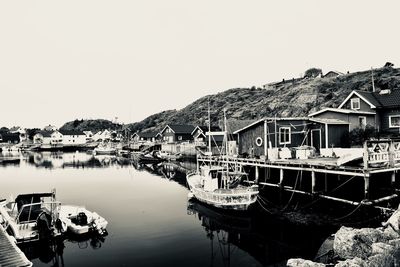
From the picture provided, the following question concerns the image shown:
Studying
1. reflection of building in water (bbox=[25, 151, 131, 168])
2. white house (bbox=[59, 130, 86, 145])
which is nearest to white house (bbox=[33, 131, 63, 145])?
white house (bbox=[59, 130, 86, 145])

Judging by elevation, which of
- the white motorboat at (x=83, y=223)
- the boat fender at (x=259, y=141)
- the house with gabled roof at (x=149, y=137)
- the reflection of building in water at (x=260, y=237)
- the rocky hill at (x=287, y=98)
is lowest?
the reflection of building in water at (x=260, y=237)

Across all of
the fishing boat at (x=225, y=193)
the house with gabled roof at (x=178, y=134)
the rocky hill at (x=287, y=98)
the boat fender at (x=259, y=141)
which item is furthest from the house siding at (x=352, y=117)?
the house with gabled roof at (x=178, y=134)

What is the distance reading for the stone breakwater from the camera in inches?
450

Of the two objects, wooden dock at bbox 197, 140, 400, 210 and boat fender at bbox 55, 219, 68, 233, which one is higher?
wooden dock at bbox 197, 140, 400, 210

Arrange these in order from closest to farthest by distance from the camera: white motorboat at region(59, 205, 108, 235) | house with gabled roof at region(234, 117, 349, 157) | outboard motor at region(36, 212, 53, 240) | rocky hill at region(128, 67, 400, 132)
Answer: outboard motor at region(36, 212, 53, 240) < white motorboat at region(59, 205, 108, 235) < house with gabled roof at region(234, 117, 349, 157) < rocky hill at region(128, 67, 400, 132)

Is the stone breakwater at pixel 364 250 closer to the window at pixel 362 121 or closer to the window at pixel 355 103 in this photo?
the window at pixel 362 121

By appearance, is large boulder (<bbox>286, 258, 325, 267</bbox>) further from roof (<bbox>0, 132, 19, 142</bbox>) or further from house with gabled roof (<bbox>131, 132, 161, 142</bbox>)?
roof (<bbox>0, 132, 19, 142</bbox>)

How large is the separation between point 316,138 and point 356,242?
1002 inches

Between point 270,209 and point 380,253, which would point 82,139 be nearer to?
point 270,209

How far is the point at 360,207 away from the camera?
2398cm

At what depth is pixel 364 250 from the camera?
1321 cm

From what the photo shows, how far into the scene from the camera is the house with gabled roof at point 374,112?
126 feet

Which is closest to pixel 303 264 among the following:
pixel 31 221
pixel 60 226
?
pixel 60 226

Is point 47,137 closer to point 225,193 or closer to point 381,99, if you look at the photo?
point 381,99
